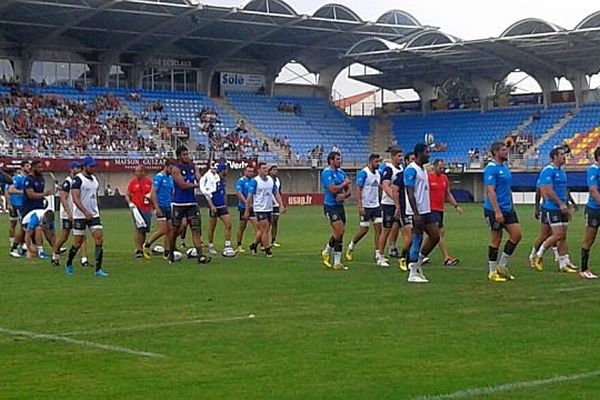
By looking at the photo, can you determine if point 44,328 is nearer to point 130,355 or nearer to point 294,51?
point 130,355

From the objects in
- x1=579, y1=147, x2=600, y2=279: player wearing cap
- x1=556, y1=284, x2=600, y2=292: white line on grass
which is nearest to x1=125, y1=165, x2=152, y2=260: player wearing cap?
x1=579, y1=147, x2=600, y2=279: player wearing cap

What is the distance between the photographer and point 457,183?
67875 millimetres

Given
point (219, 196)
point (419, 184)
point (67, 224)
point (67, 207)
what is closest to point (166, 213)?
point (219, 196)

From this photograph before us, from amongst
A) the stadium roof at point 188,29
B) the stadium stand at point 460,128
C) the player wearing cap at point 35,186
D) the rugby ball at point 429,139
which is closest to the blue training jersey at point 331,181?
the player wearing cap at point 35,186

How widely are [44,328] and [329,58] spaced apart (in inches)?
2469

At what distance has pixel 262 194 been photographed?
23.2m

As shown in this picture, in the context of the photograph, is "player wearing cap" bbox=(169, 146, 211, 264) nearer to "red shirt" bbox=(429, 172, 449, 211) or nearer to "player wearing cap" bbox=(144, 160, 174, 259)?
"player wearing cap" bbox=(144, 160, 174, 259)

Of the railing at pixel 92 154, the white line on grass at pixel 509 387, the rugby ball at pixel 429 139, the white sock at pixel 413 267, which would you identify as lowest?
the white line on grass at pixel 509 387

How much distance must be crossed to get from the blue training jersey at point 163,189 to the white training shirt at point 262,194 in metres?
1.75

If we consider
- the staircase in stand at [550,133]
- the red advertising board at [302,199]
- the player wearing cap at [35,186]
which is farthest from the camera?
the staircase in stand at [550,133]

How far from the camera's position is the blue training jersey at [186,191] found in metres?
21.0

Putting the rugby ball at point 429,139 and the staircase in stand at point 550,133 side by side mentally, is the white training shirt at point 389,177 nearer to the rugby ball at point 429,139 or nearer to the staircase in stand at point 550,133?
the staircase in stand at point 550,133

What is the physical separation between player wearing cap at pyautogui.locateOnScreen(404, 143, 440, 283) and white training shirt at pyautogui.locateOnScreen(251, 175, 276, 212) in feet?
20.9

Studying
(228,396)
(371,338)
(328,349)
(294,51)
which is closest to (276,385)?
(228,396)
